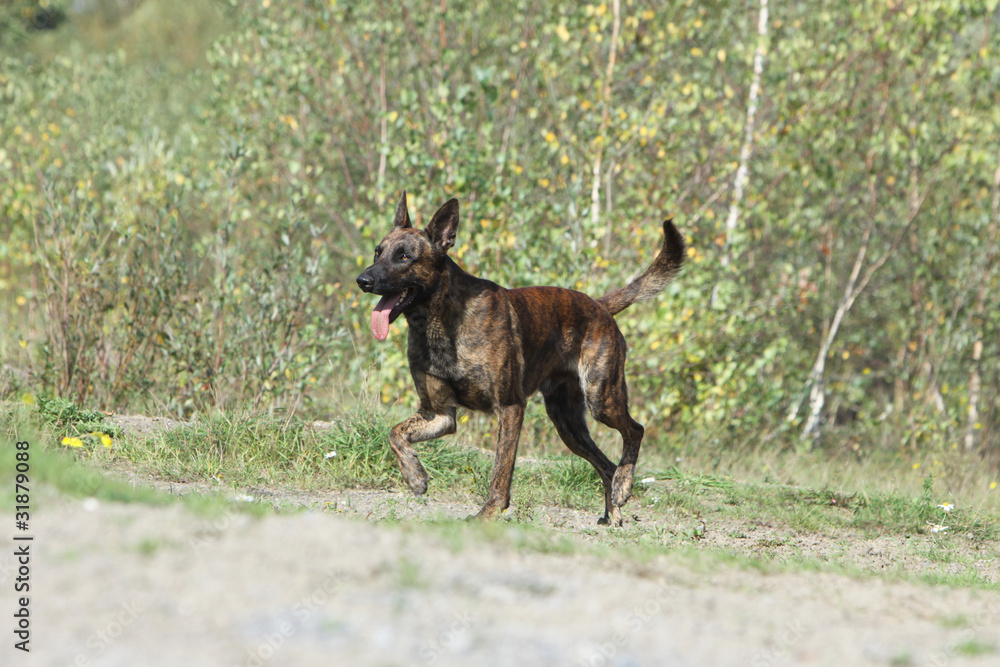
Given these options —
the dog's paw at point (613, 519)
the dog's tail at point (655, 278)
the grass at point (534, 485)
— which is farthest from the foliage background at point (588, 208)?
the dog's paw at point (613, 519)

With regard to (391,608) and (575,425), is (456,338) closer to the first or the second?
(575,425)

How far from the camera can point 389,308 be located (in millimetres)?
5770

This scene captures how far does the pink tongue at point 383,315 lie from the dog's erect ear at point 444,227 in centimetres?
43

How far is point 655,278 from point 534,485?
1737mm

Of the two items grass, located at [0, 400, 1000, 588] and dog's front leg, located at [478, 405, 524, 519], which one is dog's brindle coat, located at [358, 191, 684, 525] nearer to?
Result: dog's front leg, located at [478, 405, 524, 519]

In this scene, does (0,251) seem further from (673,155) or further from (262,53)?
(673,155)

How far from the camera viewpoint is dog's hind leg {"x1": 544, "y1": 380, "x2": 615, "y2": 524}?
6.86 m

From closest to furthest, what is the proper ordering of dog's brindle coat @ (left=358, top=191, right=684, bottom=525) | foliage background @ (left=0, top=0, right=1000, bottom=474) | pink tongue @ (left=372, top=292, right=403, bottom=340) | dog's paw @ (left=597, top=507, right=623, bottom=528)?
1. pink tongue @ (left=372, top=292, right=403, bottom=340)
2. dog's brindle coat @ (left=358, top=191, right=684, bottom=525)
3. dog's paw @ (left=597, top=507, right=623, bottom=528)
4. foliage background @ (left=0, top=0, right=1000, bottom=474)

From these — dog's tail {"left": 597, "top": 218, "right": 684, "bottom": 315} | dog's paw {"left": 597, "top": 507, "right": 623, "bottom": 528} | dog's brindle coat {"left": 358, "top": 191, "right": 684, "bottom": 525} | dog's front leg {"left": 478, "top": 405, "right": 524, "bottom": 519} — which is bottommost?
dog's paw {"left": 597, "top": 507, "right": 623, "bottom": 528}

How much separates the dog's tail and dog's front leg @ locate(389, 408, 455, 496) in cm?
171

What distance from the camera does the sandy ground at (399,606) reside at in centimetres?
275

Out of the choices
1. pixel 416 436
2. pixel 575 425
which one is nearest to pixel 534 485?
pixel 575 425

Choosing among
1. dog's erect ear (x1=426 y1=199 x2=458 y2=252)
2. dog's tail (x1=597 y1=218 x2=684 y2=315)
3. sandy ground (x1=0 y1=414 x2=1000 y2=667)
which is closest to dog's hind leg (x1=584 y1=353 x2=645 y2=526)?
dog's tail (x1=597 y1=218 x2=684 y2=315)

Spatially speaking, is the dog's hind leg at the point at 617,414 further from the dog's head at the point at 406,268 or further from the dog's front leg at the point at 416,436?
the dog's head at the point at 406,268
